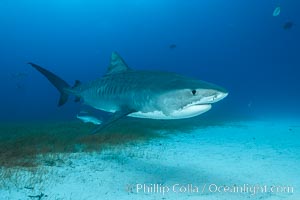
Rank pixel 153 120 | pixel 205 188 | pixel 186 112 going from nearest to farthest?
pixel 186 112 → pixel 205 188 → pixel 153 120

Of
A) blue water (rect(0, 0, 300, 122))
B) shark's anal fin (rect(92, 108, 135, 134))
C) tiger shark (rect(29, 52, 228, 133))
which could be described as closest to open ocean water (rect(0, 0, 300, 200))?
blue water (rect(0, 0, 300, 122))

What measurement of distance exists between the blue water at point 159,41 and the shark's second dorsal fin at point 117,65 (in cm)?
6982

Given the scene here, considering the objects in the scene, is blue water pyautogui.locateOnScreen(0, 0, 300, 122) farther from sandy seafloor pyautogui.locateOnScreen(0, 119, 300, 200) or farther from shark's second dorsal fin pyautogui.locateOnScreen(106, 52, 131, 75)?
shark's second dorsal fin pyautogui.locateOnScreen(106, 52, 131, 75)

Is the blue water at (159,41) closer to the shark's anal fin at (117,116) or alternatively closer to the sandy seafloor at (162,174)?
the sandy seafloor at (162,174)

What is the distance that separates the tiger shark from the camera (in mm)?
4855

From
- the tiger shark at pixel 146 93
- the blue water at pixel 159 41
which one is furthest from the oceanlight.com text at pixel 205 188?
the blue water at pixel 159 41

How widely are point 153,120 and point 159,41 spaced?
10422cm

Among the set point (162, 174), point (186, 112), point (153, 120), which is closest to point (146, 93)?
point (186, 112)

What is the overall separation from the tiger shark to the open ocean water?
4.06 ft

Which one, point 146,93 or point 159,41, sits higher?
Answer: point 159,41

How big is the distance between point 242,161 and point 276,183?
197cm

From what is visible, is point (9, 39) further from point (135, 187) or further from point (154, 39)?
point (135, 187)

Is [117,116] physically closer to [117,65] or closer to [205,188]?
[117,65]

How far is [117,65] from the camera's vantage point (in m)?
7.57
